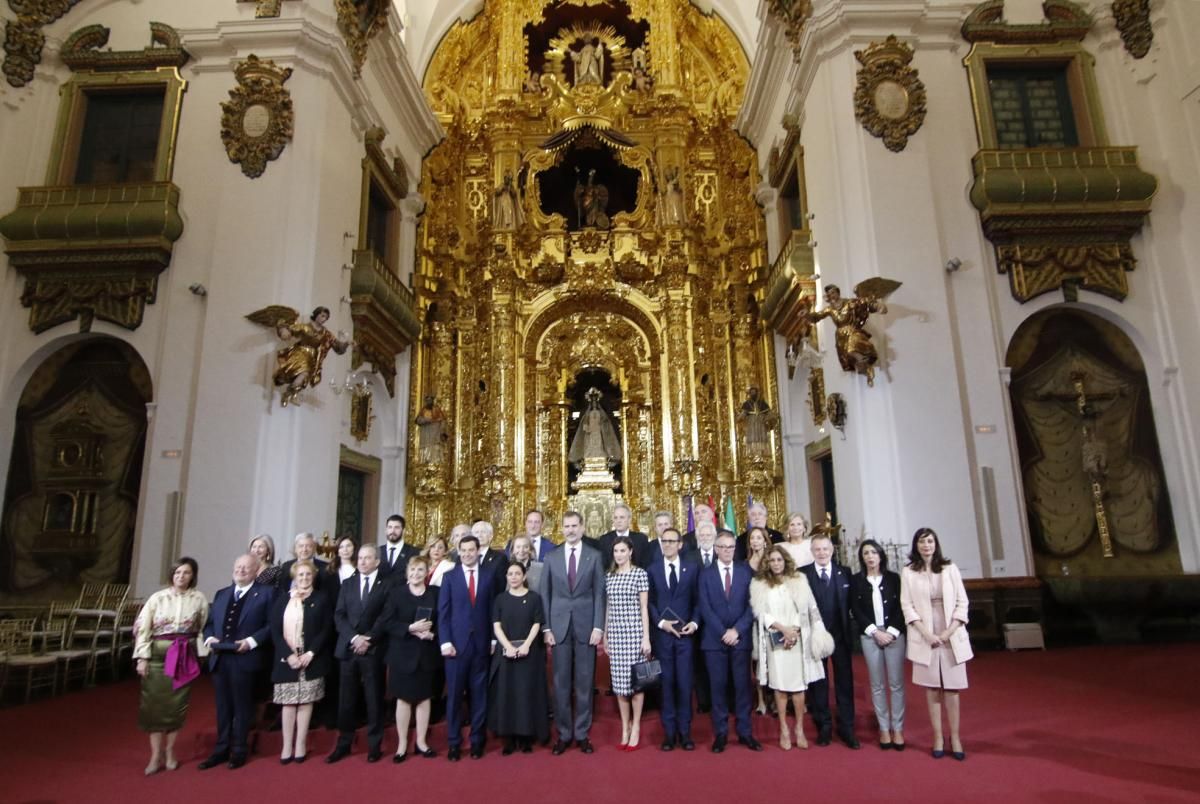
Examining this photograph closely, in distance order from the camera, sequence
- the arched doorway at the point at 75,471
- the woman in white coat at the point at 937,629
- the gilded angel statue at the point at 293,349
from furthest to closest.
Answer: the arched doorway at the point at 75,471
the gilded angel statue at the point at 293,349
the woman in white coat at the point at 937,629

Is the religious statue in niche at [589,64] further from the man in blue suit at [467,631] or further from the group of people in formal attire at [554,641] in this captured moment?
the man in blue suit at [467,631]

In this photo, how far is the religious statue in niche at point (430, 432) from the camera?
1464cm

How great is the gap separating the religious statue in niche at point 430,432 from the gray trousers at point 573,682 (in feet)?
31.2

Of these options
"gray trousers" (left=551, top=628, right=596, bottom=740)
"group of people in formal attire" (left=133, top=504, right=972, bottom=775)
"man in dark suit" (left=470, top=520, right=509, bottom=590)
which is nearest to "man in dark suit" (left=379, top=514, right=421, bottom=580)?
"man in dark suit" (left=470, top=520, right=509, bottom=590)

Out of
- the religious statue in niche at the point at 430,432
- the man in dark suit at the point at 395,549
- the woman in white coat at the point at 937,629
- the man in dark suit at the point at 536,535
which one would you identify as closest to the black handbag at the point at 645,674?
the man in dark suit at the point at 536,535

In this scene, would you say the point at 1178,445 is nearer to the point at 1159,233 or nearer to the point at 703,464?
the point at 1159,233

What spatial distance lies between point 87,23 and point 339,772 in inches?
535

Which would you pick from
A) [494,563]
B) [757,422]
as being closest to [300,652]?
[494,563]

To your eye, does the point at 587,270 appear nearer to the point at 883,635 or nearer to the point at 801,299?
the point at 801,299

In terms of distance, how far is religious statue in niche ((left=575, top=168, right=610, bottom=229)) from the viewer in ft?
55.3

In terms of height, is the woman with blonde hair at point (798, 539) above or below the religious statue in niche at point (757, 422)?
below

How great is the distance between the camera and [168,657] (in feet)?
17.0

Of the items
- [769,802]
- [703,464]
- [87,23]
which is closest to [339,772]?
[769,802]

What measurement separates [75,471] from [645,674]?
10454 mm
